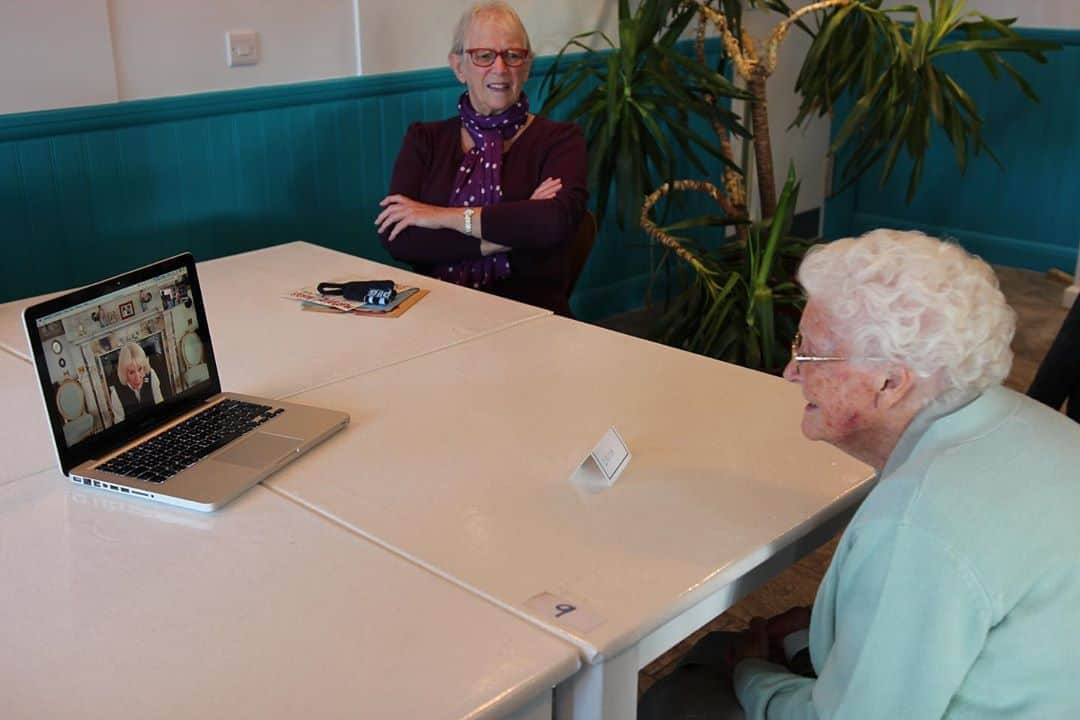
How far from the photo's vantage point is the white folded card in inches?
60.1

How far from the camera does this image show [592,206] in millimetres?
4234

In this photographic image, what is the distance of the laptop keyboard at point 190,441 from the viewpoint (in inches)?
60.5

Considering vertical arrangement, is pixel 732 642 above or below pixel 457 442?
below

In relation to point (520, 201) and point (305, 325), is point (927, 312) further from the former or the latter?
point (520, 201)

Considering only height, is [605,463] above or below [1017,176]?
above

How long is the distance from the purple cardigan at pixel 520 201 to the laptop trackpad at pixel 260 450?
112cm

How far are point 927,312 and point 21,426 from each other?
1347 millimetres

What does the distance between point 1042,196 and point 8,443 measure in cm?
476

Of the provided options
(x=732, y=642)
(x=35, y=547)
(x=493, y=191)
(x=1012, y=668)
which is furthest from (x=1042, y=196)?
(x=35, y=547)

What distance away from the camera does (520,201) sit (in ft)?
8.98

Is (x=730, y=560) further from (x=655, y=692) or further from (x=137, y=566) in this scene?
(x=137, y=566)

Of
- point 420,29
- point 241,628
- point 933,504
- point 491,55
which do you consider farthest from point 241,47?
point 933,504

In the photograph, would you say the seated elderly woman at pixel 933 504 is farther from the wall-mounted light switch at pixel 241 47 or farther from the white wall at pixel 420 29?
the white wall at pixel 420 29

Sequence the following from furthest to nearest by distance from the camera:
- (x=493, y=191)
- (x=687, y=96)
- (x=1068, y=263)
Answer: (x=1068, y=263) < (x=687, y=96) < (x=493, y=191)
